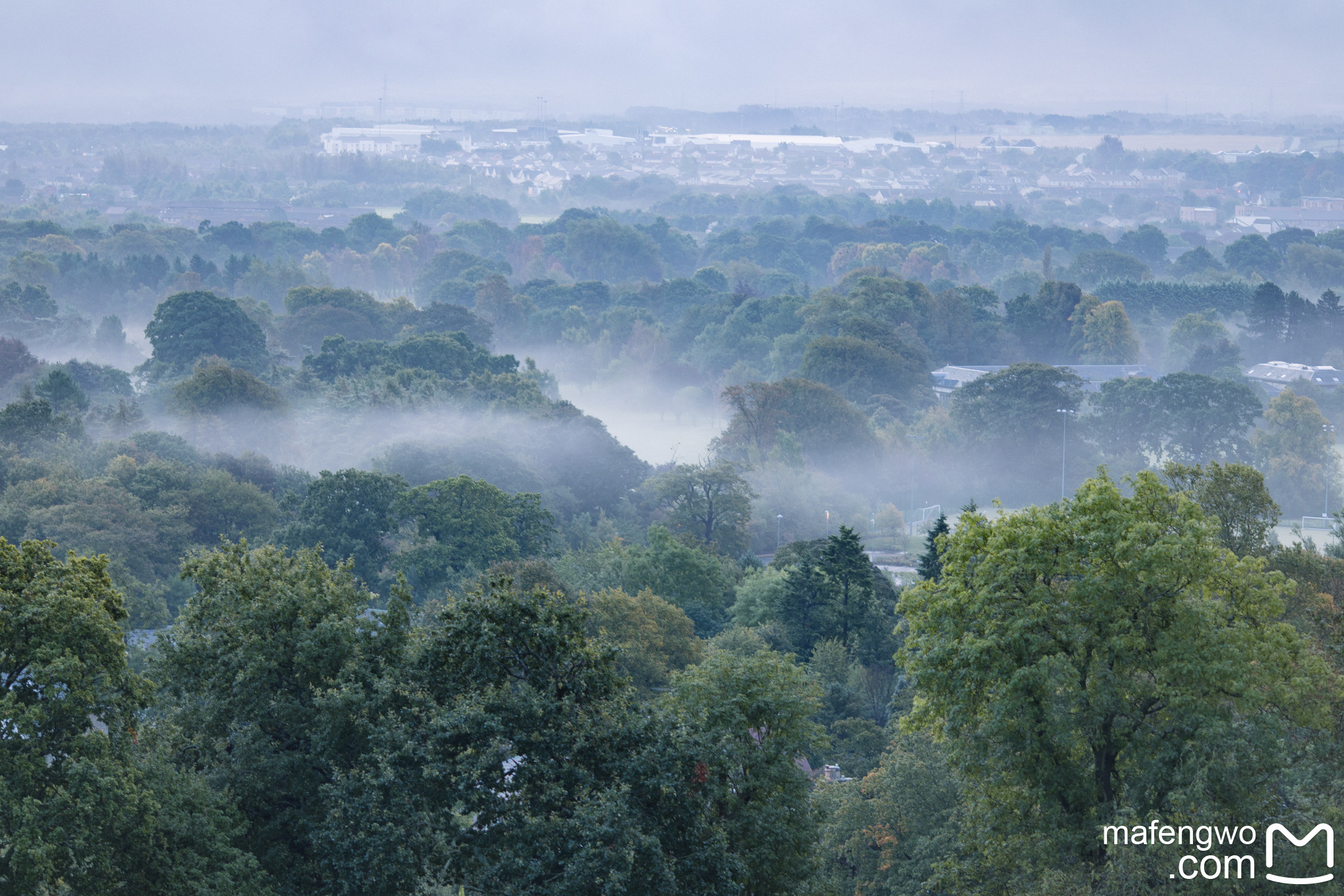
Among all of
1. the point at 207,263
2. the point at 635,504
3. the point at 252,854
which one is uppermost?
the point at 207,263

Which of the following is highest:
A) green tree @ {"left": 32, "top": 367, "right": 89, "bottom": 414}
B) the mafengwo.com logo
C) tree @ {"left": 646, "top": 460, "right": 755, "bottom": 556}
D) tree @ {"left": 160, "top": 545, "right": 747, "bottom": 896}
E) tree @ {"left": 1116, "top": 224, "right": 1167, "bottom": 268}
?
tree @ {"left": 1116, "top": 224, "right": 1167, "bottom": 268}

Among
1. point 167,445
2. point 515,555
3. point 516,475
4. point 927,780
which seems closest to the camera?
point 927,780

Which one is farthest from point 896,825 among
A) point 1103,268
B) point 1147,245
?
point 1147,245

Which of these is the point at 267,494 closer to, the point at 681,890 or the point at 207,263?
the point at 681,890

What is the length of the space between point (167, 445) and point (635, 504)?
892 inches

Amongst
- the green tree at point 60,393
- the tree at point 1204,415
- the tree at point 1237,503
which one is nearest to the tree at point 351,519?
the green tree at point 60,393

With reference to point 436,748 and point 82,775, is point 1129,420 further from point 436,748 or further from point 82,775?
point 82,775

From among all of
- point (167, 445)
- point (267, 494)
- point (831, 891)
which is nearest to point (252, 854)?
point (831, 891)

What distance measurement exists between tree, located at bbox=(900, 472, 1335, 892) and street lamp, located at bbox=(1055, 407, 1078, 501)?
58909 millimetres

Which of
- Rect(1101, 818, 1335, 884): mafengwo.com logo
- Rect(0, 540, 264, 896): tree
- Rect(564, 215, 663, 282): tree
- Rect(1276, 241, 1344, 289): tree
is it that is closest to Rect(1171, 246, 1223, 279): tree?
Rect(1276, 241, 1344, 289): tree

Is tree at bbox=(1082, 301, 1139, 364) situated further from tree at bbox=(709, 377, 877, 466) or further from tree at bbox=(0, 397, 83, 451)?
tree at bbox=(0, 397, 83, 451)

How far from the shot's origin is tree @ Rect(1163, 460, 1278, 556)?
26353mm

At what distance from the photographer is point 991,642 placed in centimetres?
1734

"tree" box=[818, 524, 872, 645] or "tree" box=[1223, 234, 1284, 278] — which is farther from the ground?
"tree" box=[1223, 234, 1284, 278]
